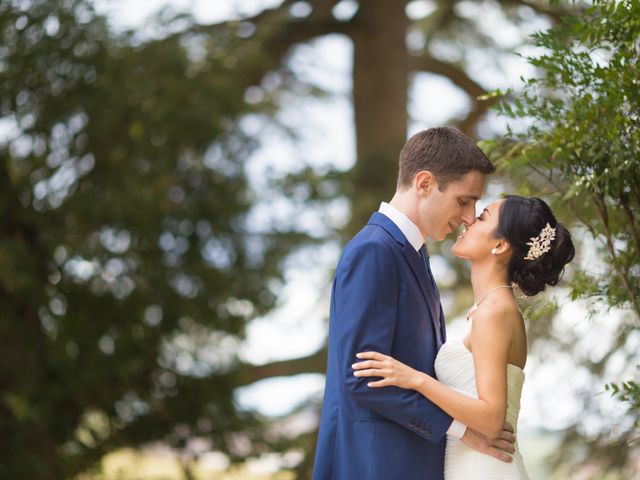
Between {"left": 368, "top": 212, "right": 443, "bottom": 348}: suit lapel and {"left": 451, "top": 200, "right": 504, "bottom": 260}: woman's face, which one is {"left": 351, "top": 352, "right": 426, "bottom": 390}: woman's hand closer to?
{"left": 368, "top": 212, "right": 443, "bottom": 348}: suit lapel

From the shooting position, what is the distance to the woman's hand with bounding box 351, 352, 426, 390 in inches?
106

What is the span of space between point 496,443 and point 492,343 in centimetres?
30

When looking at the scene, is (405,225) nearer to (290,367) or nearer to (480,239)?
(480,239)

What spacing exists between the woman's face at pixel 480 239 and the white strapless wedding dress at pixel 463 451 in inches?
11.6

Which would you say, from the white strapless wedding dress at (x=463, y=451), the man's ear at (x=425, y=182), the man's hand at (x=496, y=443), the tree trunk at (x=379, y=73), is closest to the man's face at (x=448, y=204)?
the man's ear at (x=425, y=182)

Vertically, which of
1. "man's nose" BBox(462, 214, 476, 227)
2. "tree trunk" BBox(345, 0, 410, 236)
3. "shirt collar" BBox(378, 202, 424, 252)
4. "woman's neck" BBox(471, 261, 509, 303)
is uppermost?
"shirt collar" BBox(378, 202, 424, 252)

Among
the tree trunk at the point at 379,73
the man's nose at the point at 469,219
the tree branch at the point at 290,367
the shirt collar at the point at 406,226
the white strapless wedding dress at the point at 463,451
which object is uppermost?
the shirt collar at the point at 406,226

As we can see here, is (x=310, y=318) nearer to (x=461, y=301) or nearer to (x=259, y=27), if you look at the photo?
(x=461, y=301)

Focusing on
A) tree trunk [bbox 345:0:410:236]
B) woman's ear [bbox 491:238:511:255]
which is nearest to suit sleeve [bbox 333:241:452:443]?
woman's ear [bbox 491:238:511:255]

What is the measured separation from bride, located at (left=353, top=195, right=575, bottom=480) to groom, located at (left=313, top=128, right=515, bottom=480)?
5 cm

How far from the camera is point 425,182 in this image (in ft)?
9.63

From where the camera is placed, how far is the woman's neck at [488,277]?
121 inches

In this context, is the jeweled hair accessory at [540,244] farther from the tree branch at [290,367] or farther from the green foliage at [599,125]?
the tree branch at [290,367]

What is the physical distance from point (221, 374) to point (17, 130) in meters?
2.82
